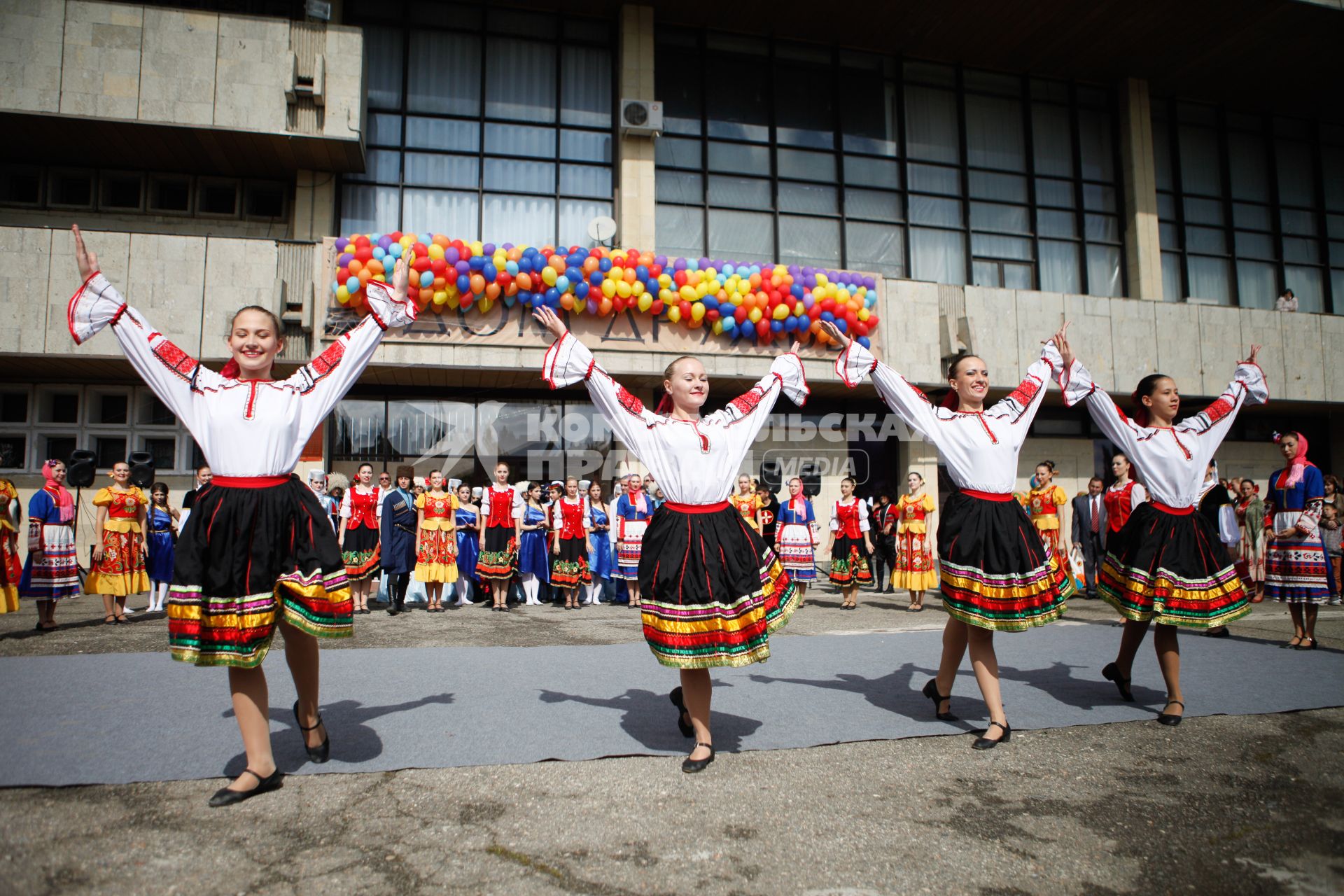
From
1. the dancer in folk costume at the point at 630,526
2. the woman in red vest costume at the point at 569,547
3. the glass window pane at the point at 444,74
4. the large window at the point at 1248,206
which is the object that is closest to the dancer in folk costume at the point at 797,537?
the dancer in folk costume at the point at 630,526

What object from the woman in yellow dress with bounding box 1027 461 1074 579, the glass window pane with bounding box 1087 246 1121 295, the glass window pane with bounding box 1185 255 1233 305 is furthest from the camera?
the glass window pane with bounding box 1185 255 1233 305

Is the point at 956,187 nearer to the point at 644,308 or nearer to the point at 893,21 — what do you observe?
the point at 893,21

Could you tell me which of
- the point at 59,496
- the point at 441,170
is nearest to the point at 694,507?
the point at 59,496

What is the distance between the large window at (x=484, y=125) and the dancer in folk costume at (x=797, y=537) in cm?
748

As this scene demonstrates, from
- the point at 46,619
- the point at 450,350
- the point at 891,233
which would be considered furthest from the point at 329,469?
the point at 891,233

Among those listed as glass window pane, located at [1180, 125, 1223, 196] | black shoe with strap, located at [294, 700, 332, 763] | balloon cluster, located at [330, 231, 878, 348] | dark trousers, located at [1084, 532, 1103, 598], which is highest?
glass window pane, located at [1180, 125, 1223, 196]

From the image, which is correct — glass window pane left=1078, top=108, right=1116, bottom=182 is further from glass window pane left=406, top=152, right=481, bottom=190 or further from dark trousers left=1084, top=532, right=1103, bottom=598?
glass window pane left=406, top=152, right=481, bottom=190

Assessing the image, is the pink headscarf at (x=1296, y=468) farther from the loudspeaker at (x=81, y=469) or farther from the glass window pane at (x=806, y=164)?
the loudspeaker at (x=81, y=469)

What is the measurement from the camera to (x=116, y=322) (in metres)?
3.28

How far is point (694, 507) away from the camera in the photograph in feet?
12.2

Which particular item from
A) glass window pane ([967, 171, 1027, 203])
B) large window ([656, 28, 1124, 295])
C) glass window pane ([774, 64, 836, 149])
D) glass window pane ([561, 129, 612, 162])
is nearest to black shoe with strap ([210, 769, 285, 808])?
large window ([656, 28, 1124, 295])

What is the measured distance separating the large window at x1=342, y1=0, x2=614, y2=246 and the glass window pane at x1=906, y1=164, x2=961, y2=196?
6.63 metres

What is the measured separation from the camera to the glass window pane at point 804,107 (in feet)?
55.2

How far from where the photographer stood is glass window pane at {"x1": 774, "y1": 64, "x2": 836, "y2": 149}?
1681 cm
